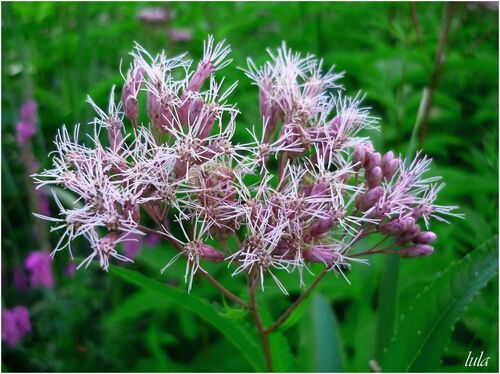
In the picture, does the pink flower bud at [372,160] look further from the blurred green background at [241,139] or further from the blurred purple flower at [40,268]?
the blurred purple flower at [40,268]

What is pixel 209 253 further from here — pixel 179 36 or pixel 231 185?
pixel 179 36

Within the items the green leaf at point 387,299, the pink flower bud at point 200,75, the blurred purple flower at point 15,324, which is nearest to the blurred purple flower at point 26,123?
the blurred purple flower at point 15,324

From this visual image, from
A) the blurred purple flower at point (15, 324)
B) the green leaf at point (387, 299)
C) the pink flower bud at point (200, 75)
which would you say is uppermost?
the pink flower bud at point (200, 75)

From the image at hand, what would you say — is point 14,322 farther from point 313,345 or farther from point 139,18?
point 139,18

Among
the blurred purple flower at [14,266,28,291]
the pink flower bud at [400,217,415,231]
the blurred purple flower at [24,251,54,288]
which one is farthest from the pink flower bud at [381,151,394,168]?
the blurred purple flower at [14,266,28,291]

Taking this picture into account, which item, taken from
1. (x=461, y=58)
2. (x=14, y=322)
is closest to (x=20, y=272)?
(x=14, y=322)

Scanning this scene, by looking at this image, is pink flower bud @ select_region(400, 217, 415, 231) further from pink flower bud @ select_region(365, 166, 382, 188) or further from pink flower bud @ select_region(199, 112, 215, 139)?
pink flower bud @ select_region(199, 112, 215, 139)

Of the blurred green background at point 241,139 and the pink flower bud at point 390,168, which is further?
the blurred green background at point 241,139
